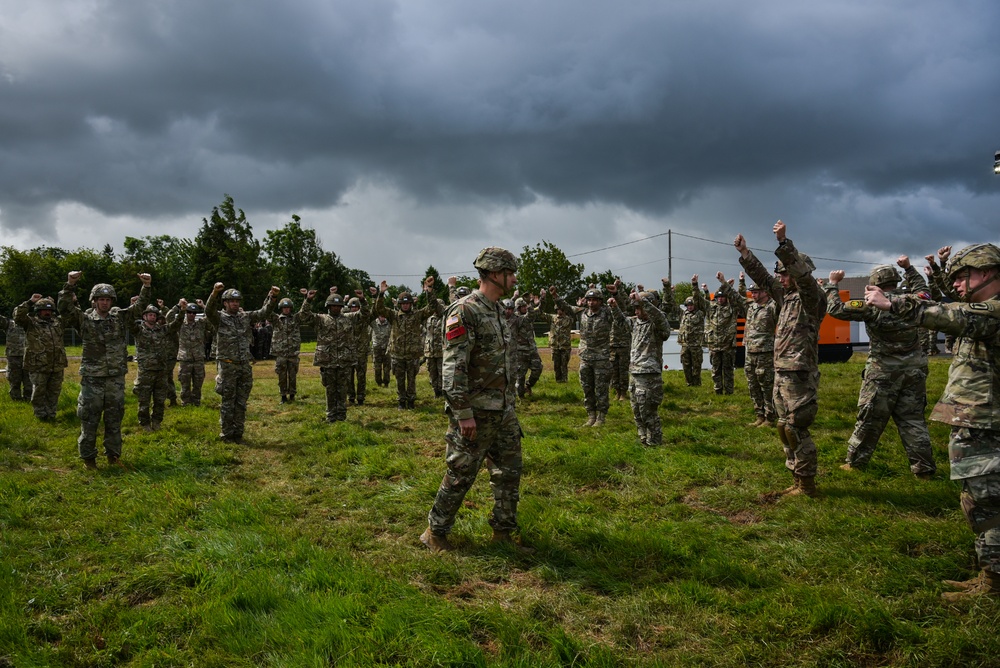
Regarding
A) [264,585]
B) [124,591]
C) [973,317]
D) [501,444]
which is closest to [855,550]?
Answer: [973,317]

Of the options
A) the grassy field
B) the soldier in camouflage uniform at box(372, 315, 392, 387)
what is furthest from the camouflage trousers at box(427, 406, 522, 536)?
the soldier in camouflage uniform at box(372, 315, 392, 387)

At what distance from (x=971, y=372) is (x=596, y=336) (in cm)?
674

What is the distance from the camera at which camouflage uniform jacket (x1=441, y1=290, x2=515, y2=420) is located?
4887mm

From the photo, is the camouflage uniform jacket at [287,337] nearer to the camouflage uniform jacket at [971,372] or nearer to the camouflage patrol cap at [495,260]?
the camouflage patrol cap at [495,260]

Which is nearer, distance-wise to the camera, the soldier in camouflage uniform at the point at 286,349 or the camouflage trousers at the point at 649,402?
the camouflage trousers at the point at 649,402

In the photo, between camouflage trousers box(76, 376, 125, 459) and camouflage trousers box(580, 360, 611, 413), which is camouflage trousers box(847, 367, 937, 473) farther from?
camouflage trousers box(76, 376, 125, 459)

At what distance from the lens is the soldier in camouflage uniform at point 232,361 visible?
32.3ft

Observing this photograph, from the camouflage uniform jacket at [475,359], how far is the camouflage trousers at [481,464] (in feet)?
0.49

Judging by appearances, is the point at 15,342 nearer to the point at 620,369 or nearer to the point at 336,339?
the point at 336,339

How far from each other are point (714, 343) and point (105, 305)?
510 inches

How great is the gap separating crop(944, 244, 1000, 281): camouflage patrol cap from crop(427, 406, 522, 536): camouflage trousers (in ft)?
11.7

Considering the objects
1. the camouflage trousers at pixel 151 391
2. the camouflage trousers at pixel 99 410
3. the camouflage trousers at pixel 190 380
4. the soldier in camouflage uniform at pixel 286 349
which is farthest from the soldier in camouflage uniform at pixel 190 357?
the camouflage trousers at pixel 99 410

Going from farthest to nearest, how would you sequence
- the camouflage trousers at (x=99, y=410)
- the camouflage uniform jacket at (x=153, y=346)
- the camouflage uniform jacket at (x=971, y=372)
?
the camouflage uniform jacket at (x=153, y=346) → the camouflage trousers at (x=99, y=410) → the camouflage uniform jacket at (x=971, y=372)

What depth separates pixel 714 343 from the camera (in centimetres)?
1476
